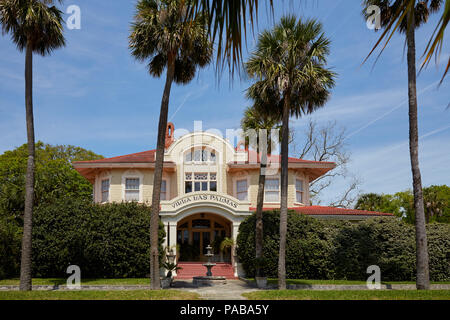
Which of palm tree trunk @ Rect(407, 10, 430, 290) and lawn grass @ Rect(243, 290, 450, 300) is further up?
palm tree trunk @ Rect(407, 10, 430, 290)

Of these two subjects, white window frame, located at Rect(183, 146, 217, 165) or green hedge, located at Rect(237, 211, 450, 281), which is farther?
white window frame, located at Rect(183, 146, 217, 165)

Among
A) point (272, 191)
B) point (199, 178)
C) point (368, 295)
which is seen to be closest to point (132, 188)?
point (199, 178)

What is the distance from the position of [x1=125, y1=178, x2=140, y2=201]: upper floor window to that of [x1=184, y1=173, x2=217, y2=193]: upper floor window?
3422mm

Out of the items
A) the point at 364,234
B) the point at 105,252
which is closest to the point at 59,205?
the point at 105,252

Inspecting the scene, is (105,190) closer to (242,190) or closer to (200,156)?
(200,156)

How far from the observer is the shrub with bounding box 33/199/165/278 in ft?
68.7

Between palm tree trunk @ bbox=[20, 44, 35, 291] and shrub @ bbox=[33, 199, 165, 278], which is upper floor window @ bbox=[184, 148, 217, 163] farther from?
palm tree trunk @ bbox=[20, 44, 35, 291]

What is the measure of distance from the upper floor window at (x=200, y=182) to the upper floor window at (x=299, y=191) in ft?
18.7

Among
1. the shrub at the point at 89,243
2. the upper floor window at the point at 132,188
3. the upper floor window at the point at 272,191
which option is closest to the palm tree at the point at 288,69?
the shrub at the point at 89,243

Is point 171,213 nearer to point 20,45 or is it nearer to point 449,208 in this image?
point 20,45

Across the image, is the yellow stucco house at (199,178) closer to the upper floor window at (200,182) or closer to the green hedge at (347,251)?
the upper floor window at (200,182)

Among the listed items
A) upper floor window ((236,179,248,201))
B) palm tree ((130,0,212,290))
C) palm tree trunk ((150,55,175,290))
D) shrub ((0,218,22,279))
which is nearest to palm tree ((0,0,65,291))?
palm tree ((130,0,212,290))

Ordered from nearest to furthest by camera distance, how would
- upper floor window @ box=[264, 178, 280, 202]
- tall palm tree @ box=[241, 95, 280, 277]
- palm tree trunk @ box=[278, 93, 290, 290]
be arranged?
palm tree trunk @ box=[278, 93, 290, 290] < tall palm tree @ box=[241, 95, 280, 277] < upper floor window @ box=[264, 178, 280, 202]

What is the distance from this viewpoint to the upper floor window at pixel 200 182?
95.9ft
